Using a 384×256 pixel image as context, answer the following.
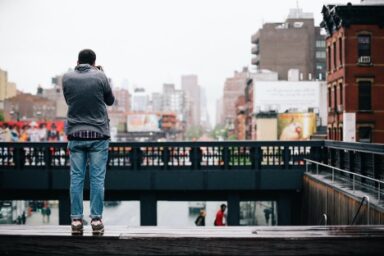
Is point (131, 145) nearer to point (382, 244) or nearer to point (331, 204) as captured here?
point (331, 204)

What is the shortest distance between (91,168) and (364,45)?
39.5m

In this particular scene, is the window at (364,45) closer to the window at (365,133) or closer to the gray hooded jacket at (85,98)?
the window at (365,133)

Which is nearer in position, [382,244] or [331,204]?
[382,244]

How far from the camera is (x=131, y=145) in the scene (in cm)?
1872

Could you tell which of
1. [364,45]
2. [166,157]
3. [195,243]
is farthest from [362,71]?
[195,243]

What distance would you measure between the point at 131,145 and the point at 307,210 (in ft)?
19.3

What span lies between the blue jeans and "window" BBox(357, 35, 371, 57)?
38894 millimetres

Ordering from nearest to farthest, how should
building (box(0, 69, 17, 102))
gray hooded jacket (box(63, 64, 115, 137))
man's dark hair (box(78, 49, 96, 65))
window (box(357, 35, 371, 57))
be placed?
gray hooded jacket (box(63, 64, 115, 137)), man's dark hair (box(78, 49, 96, 65)), window (box(357, 35, 371, 57)), building (box(0, 69, 17, 102))

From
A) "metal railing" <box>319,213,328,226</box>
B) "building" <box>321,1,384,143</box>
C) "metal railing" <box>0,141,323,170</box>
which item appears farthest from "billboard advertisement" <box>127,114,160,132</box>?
"metal railing" <box>319,213,328,226</box>

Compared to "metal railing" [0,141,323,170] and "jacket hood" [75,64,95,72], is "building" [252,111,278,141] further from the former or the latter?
"jacket hood" [75,64,95,72]

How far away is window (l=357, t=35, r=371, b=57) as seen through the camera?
140ft

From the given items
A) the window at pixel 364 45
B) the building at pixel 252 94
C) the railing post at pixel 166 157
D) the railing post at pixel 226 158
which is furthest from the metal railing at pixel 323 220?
the building at pixel 252 94

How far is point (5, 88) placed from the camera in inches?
4823

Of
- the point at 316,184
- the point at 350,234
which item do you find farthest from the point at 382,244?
the point at 316,184
